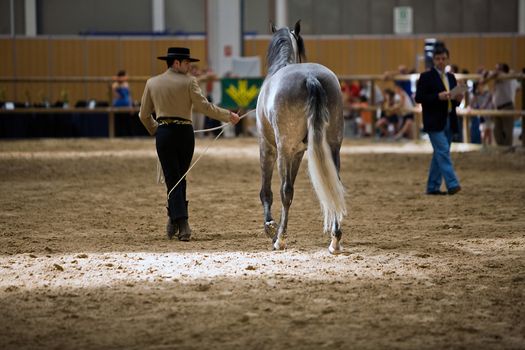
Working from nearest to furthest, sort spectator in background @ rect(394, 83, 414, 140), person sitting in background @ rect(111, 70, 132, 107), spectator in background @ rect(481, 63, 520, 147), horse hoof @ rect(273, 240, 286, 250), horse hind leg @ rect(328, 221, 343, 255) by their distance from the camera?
horse hind leg @ rect(328, 221, 343, 255), horse hoof @ rect(273, 240, 286, 250), spectator in background @ rect(481, 63, 520, 147), spectator in background @ rect(394, 83, 414, 140), person sitting in background @ rect(111, 70, 132, 107)

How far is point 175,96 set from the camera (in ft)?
29.2

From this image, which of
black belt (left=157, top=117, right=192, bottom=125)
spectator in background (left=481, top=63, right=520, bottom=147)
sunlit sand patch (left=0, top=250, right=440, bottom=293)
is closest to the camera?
sunlit sand patch (left=0, top=250, right=440, bottom=293)

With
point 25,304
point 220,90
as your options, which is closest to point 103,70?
point 220,90

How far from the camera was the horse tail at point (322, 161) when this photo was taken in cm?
765

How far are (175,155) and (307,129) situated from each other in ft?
5.09

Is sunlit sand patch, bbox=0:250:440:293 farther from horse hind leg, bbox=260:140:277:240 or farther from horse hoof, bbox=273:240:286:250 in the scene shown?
horse hind leg, bbox=260:140:277:240

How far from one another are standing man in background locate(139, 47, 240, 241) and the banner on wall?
1736 centimetres

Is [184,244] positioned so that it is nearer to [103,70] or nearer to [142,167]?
[142,167]

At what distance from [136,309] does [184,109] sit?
341 cm

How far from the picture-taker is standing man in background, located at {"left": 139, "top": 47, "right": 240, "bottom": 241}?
29.2 feet

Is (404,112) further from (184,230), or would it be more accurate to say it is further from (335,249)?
(335,249)

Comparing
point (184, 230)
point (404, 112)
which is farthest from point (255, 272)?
point (404, 112)

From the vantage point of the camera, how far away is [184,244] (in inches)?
342

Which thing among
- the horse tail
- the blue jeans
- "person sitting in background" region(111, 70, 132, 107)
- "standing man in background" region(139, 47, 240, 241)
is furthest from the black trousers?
"person sitting in background" region(111, 70, 132, 107)
